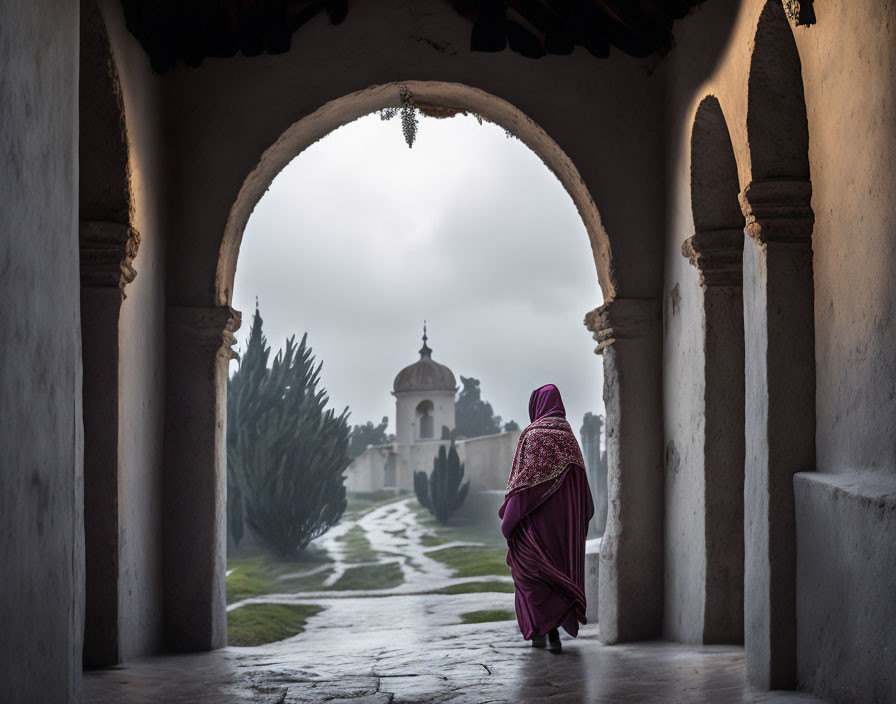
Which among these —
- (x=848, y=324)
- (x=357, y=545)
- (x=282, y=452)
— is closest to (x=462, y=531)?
(x=357, y=545)

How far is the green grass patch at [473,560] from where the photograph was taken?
590 inches

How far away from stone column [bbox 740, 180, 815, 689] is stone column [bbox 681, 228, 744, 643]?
1200 millimetres

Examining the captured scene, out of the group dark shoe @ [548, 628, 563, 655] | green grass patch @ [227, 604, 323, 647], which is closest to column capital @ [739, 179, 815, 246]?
dark shoe @ [548, 628, 563, 655]

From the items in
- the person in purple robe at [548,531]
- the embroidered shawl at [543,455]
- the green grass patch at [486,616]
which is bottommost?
the green grass patch at [486,616]

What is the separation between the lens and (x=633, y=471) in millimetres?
6891

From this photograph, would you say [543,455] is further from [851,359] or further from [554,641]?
[851,359]

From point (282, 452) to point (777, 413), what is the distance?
16.6 meters

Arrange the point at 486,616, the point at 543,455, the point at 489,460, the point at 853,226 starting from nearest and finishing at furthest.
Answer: the point at 853,226 → the point at 543,455 → the point at 486,616 → the point at 489,460

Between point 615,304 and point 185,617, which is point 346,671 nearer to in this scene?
point 185,617

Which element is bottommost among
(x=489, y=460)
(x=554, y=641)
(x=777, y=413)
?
(x=554, y=641)

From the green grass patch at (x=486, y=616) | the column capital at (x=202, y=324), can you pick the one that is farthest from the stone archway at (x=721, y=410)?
the green grass patch at (x=486, y=616)

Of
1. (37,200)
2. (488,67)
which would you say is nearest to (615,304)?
(488,67)

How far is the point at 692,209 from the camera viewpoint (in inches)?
247

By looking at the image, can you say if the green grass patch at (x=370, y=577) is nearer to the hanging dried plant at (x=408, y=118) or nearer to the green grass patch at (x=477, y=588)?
the green grass patch at (x=477, y=588)
